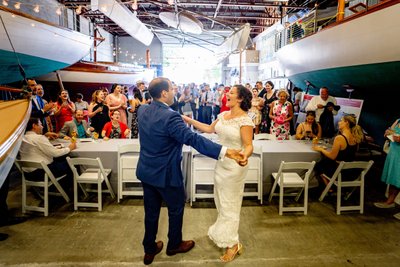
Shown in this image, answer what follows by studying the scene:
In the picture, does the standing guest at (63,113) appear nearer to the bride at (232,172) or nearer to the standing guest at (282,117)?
the standing guest at (282,117)

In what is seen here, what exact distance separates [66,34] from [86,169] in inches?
186

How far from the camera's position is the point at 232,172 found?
7.34 ft

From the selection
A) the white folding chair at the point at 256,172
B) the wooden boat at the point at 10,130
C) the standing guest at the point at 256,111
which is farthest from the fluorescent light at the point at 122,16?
the white folding chair at the point at 256,172

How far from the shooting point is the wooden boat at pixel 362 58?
357cm

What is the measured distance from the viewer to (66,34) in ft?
23.0

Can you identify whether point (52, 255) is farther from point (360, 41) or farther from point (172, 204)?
point (360, 41)

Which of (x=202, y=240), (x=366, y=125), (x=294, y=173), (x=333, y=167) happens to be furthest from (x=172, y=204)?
(x=366, y=125)

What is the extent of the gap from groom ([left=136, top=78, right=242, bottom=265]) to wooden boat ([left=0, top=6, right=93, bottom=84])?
3.43 meters

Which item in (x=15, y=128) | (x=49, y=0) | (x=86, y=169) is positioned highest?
(x=49, y=0)

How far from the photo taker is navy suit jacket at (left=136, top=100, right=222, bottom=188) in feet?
6.48

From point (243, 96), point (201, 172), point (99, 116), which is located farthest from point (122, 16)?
point (243, 96)

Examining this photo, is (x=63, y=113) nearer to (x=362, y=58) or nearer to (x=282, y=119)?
(x=282, y=119)

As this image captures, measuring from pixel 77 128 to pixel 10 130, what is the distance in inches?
90.1

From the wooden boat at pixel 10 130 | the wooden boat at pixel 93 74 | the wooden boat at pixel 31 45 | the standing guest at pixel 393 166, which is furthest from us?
the wooden boat at pixel 93 74
